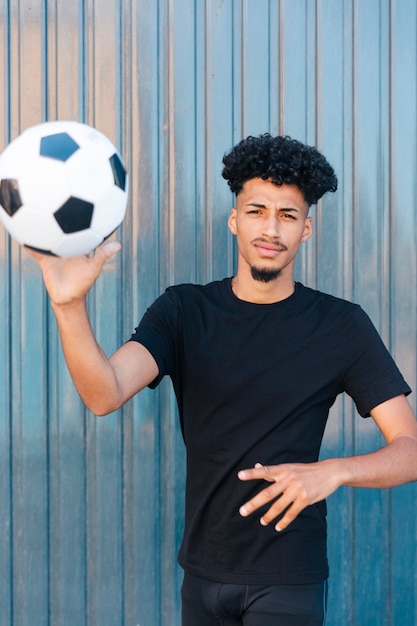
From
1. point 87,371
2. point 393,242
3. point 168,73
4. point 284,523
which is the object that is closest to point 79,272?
point 87,371

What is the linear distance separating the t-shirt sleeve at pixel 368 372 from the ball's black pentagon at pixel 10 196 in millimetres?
1162

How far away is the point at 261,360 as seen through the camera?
2.54 metres

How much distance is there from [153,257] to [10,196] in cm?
150

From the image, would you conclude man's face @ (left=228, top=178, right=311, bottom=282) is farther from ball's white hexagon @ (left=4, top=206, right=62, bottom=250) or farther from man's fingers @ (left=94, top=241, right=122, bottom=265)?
ball's white hexagon @ (left=4, top=206, right=62, bottom=250)

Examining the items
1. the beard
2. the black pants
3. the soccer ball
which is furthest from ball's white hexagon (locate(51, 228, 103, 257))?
the black pants

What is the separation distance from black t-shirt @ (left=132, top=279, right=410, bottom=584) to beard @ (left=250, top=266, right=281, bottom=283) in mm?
94

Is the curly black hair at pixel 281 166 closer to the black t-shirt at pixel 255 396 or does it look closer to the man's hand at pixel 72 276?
the black t-shirt at pixel 255 396

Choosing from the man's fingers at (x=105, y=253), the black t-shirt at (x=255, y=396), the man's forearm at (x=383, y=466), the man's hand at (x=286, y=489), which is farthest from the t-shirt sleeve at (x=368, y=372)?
the man's fingers at (x=105, y=253)

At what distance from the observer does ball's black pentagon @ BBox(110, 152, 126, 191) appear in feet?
7.41

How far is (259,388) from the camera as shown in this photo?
2.51 metres

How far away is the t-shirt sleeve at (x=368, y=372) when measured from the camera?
249 centimetres

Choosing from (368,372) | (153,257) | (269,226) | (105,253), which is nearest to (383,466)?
(368,372)

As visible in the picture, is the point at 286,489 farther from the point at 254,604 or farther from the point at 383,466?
the point at 254,604

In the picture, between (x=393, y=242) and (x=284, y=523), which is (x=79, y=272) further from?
(x=393, y=242)
